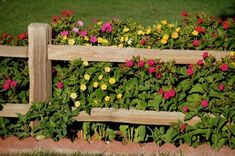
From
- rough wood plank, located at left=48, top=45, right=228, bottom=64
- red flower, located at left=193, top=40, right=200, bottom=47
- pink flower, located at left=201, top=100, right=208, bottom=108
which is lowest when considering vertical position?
pink flower, located at left=201, top=100, right=208, bottom=108

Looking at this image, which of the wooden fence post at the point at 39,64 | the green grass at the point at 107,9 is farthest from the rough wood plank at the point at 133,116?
the green grass at the point at 107,9

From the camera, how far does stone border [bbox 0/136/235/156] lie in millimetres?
4344

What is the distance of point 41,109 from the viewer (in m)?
4.35

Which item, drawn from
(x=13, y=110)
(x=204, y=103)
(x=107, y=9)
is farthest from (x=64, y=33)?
(x=107, y=9)

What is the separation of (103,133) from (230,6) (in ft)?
24.5

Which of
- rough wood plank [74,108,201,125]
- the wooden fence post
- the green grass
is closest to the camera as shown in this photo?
the wooden fence post

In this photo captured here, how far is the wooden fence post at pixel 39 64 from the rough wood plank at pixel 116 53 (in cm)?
8

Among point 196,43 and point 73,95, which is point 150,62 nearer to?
point 196,43

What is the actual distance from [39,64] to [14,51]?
0.28m

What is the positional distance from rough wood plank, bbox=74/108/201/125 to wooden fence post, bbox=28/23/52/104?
1.43 ft

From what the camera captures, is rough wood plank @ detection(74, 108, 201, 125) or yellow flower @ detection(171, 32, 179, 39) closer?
rough wood plank @ detection(74, 108, 201, 125)

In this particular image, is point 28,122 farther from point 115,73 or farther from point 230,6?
point 230,6

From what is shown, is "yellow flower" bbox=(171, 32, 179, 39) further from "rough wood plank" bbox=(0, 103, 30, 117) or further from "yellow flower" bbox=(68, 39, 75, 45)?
"rough wood plank" bbox=(0, 103, 30, 117)

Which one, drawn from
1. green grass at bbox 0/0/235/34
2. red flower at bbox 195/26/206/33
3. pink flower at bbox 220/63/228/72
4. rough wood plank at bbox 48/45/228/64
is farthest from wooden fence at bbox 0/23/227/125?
green grass at bbox 0/0/235/34
